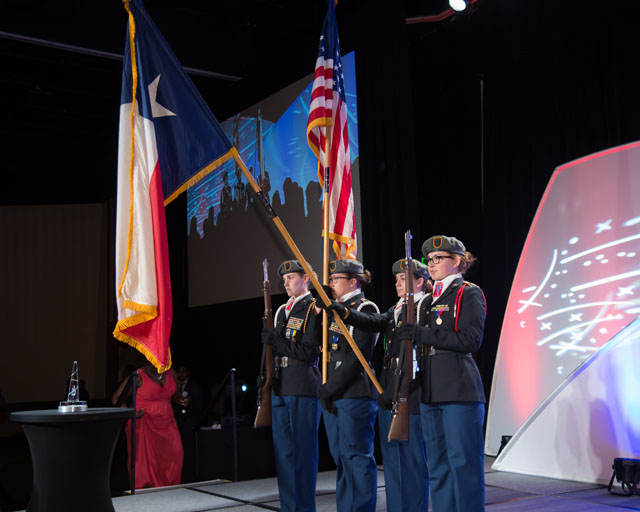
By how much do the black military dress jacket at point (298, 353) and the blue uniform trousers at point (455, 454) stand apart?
0.84 m

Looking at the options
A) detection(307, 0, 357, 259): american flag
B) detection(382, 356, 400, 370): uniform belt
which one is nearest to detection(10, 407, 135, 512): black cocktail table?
detection(382, 356, 400, 370): uniform belt

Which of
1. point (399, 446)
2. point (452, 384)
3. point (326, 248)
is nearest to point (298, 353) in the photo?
point (326, 248)

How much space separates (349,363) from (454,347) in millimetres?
766

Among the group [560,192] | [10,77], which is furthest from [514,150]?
[10,77]

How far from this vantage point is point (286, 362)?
3996 millimetres

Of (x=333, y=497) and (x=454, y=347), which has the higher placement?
(x=454, y=347)

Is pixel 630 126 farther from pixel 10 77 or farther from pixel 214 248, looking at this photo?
pixel 10 77

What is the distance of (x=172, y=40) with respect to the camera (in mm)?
7605

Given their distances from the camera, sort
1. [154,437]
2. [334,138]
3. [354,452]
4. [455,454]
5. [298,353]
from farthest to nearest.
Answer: [154,437]
[334,138]
[298,353]
[354,452]
[455,454]

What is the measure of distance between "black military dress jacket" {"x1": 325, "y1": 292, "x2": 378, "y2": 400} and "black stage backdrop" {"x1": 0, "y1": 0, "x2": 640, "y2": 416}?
82.7 inches

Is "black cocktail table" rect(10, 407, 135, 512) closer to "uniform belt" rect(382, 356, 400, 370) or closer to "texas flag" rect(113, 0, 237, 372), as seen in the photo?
"texas flag" rect(113, 0, 237, 372)

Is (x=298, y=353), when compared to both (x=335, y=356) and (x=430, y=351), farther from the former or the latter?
(x=430, y=351)

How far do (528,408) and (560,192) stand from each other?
181 cm

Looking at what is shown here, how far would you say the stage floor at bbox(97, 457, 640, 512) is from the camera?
421cm
